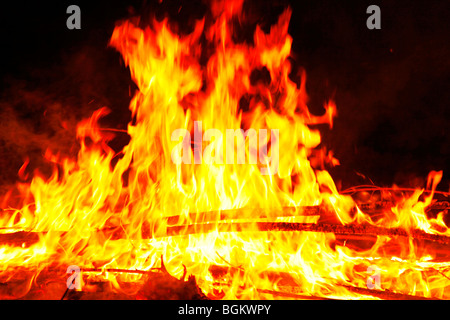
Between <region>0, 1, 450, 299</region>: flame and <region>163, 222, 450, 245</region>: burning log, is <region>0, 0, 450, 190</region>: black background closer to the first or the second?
<region>0, 1, 450, 299</region>: flame

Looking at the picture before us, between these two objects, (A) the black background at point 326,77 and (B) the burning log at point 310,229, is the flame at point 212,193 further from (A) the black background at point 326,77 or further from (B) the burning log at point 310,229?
(A) the black background at point 326,77

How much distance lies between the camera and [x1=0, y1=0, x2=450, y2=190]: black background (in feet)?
14.4

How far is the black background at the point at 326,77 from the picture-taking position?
438cm

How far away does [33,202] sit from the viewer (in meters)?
4.55

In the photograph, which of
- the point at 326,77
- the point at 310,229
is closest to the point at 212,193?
the point at 310,229

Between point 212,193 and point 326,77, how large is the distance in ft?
6.51

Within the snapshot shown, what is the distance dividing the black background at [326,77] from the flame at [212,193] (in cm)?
17

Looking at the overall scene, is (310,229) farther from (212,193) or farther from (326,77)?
(326,77)

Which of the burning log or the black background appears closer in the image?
the burning log

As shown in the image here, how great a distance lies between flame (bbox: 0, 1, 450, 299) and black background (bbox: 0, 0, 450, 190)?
0.17m

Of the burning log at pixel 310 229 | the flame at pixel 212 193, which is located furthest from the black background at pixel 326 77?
the burning log at pixel 310 229

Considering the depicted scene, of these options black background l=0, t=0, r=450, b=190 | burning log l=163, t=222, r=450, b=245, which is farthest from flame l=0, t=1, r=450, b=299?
black background l=0, t=0, r=450, b=190

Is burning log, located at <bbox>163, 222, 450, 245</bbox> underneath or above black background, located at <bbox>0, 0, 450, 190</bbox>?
underneath
